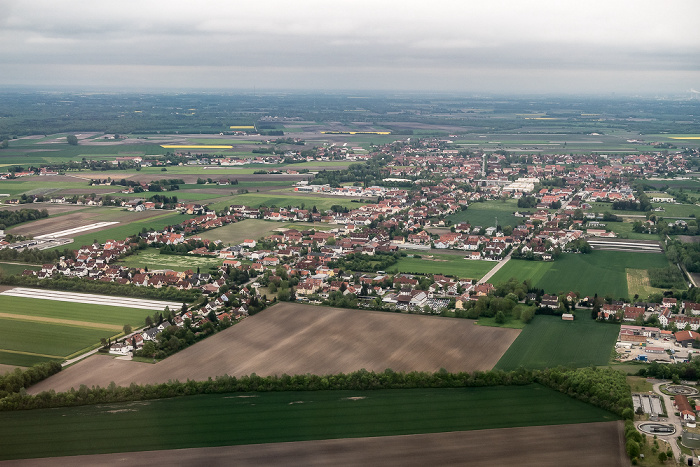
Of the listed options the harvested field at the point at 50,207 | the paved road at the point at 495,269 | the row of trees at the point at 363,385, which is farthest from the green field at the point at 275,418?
the harvested field at the point at 50,207

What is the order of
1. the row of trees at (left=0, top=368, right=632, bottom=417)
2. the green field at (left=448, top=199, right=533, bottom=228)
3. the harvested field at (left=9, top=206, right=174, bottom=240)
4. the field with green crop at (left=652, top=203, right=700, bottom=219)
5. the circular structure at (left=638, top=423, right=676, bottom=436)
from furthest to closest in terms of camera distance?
the field with green crop at (left=652, top=203, right=700, bottom=219), the green field at (left=448, top=199, right=533, bottom=228), the harvested field at (left=9, top=206, right=174, bottom=240), the row of trees at (left=0, top=368, right=632, bottom=417), the circular structure at (left=638, top=423, right=676, bottom=436)

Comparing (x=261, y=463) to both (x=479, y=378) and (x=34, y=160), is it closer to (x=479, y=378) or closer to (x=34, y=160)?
(x=479, y=378)

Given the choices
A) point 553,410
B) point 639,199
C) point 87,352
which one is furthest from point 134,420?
point 639,199

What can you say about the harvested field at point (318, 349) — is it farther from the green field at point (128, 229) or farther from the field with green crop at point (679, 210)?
the field with green crop at point (679, 210)

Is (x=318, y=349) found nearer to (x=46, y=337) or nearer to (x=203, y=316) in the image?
(x=203, y=316)

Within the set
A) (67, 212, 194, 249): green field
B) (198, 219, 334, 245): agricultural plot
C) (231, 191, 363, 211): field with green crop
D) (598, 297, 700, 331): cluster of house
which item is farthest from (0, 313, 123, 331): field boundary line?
(231, 191, 363, 211): field with green crop

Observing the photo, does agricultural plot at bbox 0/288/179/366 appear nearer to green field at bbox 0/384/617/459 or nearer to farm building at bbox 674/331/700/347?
green field at bbox 0/384/617/459

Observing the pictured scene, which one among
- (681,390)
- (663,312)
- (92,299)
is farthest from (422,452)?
(92,299)
